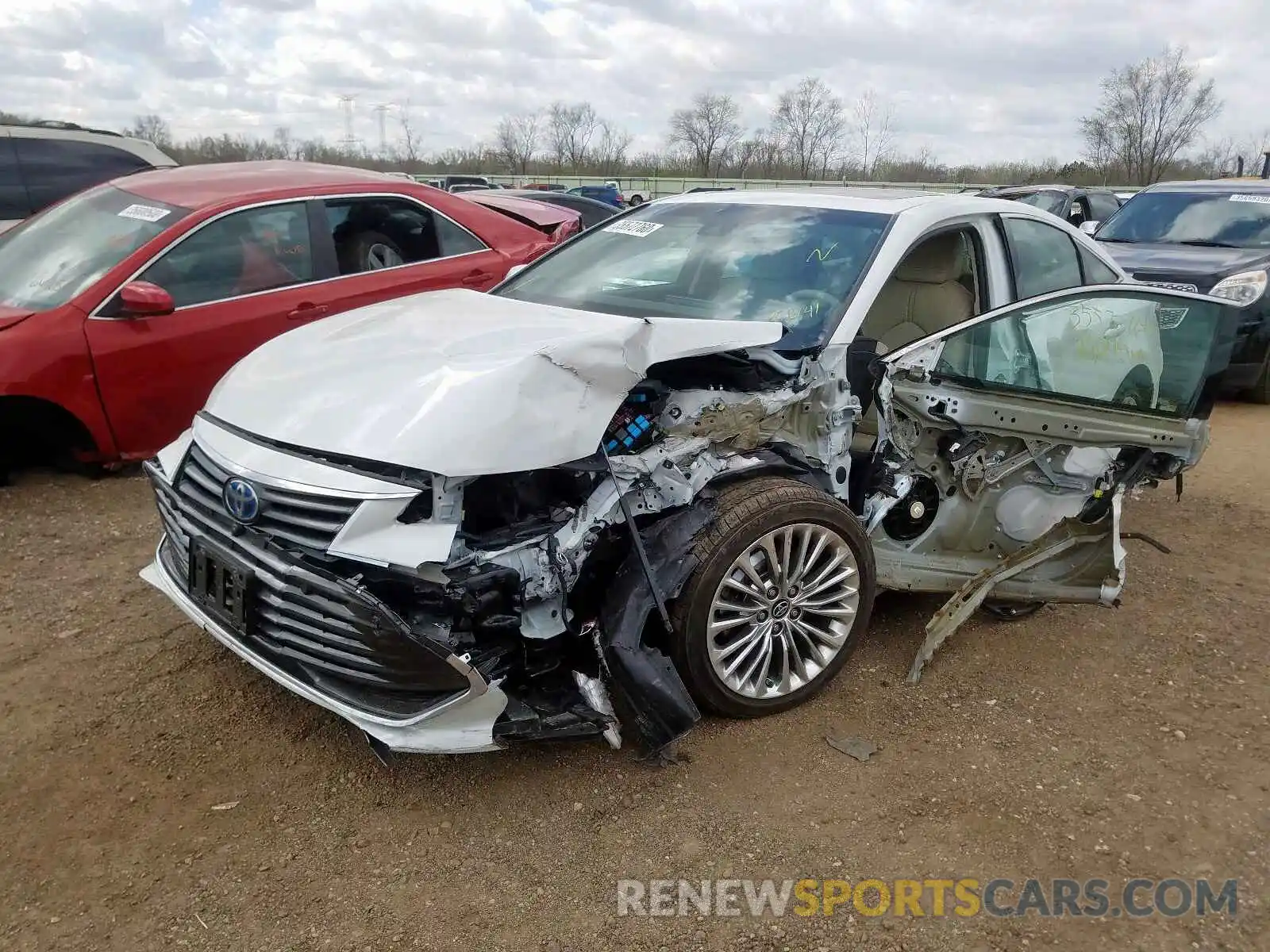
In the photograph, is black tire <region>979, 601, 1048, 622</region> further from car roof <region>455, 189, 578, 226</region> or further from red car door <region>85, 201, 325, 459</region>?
car roof <region>455, 189, 578, 226</region>

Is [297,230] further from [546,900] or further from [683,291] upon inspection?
[546,900]

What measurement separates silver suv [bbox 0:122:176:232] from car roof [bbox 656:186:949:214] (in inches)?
247

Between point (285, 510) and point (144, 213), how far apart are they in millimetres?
3632

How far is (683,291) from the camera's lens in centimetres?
365

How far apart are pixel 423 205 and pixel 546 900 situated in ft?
15.8

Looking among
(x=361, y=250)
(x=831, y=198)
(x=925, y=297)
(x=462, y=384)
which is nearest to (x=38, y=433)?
(x=361, y=250)

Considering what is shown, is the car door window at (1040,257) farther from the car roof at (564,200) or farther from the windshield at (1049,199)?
the windshield at (1049,199)

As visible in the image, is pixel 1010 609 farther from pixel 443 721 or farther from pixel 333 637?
pixel 333 637

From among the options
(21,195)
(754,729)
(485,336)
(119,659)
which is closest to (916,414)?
(754,729)

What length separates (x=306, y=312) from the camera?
5309 millimetres

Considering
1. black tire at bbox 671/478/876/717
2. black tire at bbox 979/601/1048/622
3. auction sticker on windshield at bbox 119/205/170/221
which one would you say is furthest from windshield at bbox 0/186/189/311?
black tire at bbox 979/601/1048/622

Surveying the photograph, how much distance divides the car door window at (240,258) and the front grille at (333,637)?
9.50ft

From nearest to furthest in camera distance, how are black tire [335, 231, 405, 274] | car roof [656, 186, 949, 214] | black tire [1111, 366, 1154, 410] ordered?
1. black tire [1111, 366, 1154, 410]
2. car roof [656, 186, 949, 214]
3. black tire [335, 231, 405, 274]

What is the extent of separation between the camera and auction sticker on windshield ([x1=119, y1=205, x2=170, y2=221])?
5102 millimetres
